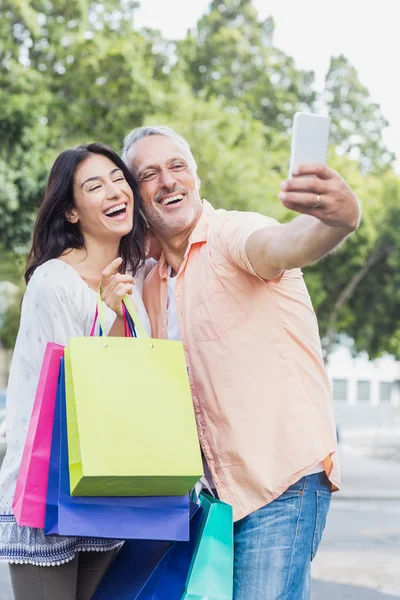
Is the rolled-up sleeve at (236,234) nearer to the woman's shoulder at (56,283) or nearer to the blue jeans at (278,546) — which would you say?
the woman's shoulder at (56,283)

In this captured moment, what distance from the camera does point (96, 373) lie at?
2.31m

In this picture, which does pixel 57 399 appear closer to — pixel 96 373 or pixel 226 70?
pixel 96 373

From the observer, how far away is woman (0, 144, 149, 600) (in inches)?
101

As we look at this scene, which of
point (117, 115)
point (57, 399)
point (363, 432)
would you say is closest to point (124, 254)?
point (57, 399)

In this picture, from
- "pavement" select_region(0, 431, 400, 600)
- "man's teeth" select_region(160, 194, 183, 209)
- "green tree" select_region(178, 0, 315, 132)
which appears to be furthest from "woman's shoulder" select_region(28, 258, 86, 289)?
"green tree" select_region(178, 0, 315, 132)

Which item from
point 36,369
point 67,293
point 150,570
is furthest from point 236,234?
point 150,570

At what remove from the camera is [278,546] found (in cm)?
254

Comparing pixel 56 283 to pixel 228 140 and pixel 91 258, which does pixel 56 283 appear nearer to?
pixel 91 258

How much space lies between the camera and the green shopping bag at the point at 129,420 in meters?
2.23

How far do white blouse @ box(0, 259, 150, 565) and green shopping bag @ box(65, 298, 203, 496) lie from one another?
0.29 meters

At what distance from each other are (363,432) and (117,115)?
66.0 feet

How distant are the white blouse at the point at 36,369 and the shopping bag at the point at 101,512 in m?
0.24

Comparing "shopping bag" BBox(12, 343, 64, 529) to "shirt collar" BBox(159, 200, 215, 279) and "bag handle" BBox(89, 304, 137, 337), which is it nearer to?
"bag handle" BBox(89, 304, 137, 337)

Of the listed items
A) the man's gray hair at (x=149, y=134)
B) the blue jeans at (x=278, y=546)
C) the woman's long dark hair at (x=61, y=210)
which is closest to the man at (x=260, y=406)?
the blue jeans at (x=278, y=546)
